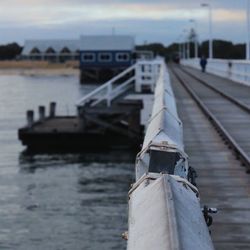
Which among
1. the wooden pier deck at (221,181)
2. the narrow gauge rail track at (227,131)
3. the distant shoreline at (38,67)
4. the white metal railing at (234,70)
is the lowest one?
the distant shoreline at (38,67)

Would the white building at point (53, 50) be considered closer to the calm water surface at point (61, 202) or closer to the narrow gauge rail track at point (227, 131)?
the calm water surface at point (61, 202)

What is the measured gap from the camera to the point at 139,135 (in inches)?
1167

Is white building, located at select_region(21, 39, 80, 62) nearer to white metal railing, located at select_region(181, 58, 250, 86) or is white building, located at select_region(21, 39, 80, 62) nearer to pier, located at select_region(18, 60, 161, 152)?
white metal railing, located at select_region(181, 58, 250, 86)

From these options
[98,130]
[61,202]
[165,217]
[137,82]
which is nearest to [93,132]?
[98,130]

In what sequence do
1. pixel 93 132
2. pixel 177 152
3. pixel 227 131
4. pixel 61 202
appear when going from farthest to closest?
1. pixel 93 132
2. pixel 61 202
3. pixel 227 131
4. pixel 177 152

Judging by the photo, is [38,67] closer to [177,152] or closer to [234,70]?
[234,70]

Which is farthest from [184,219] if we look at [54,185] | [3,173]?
[3,173]

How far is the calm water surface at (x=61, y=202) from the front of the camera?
13828 millimetres

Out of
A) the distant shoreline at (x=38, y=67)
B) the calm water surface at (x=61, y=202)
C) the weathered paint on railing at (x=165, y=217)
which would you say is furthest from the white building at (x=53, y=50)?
the weathered paint on railing at (x=165, y=217)

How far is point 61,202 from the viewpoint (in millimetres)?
17938

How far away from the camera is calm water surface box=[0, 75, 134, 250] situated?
13.8 metres

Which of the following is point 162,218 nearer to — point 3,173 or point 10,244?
point 10,244

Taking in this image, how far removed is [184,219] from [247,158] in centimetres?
739

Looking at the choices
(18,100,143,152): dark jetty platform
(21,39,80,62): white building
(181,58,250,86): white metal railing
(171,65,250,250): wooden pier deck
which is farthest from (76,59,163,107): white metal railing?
(21,39,80,62): white building
